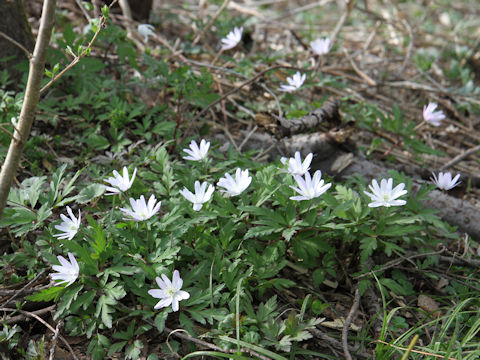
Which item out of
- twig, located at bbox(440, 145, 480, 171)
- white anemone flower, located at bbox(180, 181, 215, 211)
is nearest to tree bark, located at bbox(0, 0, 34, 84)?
white anemone flower, located at bbox(180, 181, 215, 211)

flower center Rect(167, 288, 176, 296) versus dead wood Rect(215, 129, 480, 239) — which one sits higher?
flower center Rect(167, 288, 176, 296)

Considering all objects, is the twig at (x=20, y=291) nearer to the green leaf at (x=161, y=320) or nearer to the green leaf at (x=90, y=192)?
the green leaf at (x=90, y=192)

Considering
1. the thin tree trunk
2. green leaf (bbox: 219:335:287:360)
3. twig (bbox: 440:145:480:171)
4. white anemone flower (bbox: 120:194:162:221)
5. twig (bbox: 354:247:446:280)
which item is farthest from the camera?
twig (bbox: 440:145:480:171)

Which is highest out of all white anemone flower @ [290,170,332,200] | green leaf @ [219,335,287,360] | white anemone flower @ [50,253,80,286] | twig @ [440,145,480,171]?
white anemone flower @ [290,170,332,200]

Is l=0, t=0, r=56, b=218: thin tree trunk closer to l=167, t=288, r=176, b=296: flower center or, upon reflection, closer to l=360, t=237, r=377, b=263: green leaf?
l=167, t=288, r=176, b=296: flower center

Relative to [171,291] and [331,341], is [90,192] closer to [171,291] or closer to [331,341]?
[171,291]

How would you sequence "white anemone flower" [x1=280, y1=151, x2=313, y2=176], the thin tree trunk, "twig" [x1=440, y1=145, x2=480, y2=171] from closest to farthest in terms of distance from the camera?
A: the thin tree trunk
"white anemone flower" [x1=280, y1=151, x2=313, y2=176]
"twig" [x1=440, y1=145, x2=480, y2=171]

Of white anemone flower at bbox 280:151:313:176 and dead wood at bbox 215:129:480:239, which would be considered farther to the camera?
dead wood at bbox 215:129:480:239

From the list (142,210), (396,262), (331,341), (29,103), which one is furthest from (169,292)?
(396,262)
